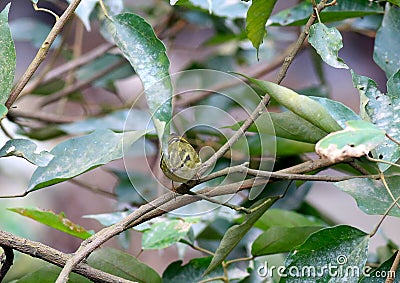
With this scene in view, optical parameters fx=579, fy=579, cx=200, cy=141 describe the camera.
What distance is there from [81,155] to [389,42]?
1.21 feet

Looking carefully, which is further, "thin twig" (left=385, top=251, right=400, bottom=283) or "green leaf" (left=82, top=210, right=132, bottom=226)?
"green leaf" (left=82, top=210, right=132, bottom=226)

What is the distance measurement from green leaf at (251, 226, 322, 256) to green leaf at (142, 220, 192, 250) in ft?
0.27

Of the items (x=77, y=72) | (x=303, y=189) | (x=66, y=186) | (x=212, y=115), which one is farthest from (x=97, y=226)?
(x=212, y=115)

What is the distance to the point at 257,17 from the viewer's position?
54cm

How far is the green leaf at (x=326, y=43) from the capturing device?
479 millimetres

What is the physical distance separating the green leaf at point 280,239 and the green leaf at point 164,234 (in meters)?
0.08

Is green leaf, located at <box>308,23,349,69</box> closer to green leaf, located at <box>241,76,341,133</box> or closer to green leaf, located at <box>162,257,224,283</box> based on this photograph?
green leaf, located at <box>241,76,341,133</box>

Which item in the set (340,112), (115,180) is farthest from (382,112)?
(115,180)

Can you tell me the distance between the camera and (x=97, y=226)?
7.35 feet

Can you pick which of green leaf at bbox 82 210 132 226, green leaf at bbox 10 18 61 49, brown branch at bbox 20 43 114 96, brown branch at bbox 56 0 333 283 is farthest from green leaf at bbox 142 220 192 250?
green leaf at bbox 10 18 61 49

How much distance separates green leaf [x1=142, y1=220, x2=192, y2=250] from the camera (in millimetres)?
633

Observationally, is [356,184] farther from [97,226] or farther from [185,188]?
[97,226]

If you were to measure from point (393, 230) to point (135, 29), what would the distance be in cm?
192

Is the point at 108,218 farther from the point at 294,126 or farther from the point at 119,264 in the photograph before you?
the point at 294,126
